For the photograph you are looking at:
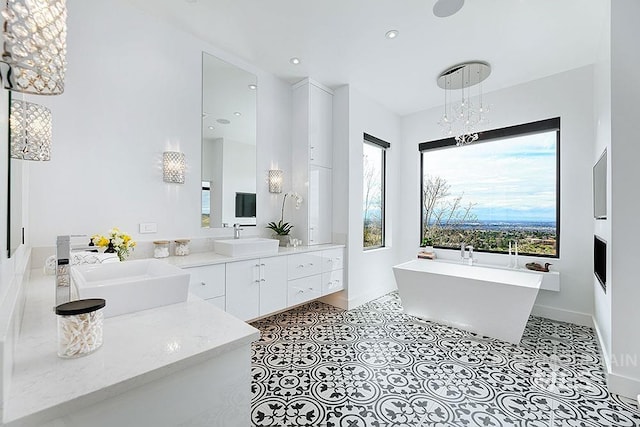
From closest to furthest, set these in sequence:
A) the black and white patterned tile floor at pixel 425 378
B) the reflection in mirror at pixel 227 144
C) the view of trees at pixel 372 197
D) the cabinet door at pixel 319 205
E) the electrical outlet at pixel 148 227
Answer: the black and white patterned tile floor at pixel 425 378 → the electrical outlet at pixel 148 227 → the reflection in mirror at pixel 227 144 → the cabinet door at pixel 319 205 → the view of trees at pixel 372 197

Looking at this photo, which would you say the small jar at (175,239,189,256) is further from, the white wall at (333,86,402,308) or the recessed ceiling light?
the recessed ceiling light

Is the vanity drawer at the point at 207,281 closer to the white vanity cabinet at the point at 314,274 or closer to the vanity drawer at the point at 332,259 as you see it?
the white vanity cabinet at the point at 314,274

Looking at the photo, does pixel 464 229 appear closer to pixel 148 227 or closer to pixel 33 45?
pixel 148 227

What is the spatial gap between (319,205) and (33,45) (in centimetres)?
327

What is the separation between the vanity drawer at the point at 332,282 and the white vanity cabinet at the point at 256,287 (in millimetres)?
652

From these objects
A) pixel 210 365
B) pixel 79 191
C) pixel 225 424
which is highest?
pixel 79 191

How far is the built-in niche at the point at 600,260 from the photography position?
251 centimetres

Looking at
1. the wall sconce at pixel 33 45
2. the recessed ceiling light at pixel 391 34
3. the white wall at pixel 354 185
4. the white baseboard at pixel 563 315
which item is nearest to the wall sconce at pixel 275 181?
the white wall at pixel 354 185

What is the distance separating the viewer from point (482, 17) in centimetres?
254

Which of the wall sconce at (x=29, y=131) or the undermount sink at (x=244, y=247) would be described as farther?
the undermount sink at (x=244, y=247)

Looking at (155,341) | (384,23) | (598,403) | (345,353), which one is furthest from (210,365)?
(384,23)

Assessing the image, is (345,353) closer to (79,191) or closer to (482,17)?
(79,191)

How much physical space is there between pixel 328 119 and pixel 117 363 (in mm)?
3771

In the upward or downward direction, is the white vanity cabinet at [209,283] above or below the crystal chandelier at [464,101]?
below
